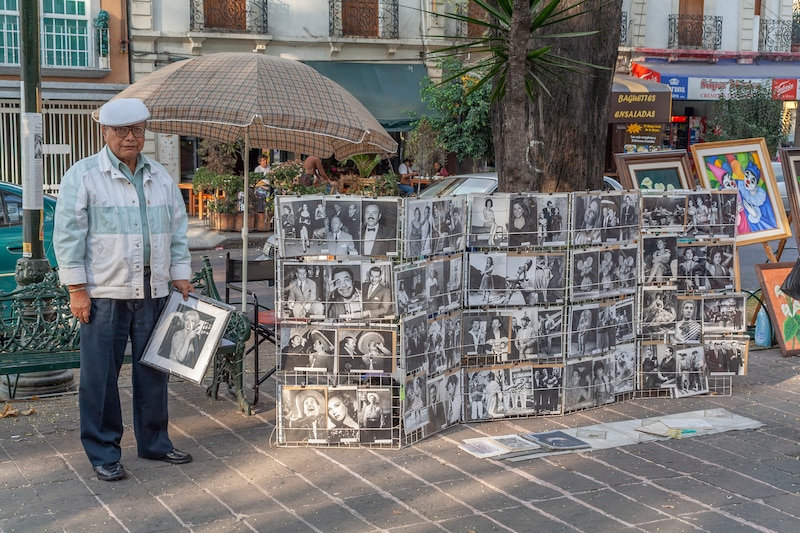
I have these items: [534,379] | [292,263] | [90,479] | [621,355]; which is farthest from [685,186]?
[90,479]

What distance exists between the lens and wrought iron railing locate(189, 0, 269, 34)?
22.9 metres

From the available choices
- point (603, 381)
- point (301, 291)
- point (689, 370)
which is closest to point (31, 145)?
point (301, 291)

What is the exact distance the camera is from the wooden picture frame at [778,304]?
326 inches

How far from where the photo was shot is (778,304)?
834 centimetres

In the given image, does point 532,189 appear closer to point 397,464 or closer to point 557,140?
point 557,140

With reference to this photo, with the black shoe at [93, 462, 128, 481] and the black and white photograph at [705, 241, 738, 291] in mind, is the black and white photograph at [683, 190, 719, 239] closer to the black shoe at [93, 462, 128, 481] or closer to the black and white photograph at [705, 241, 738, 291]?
the black and white photograph at [705, 241, 738, 291]

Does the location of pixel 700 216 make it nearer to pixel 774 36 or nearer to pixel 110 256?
pixel 110 256

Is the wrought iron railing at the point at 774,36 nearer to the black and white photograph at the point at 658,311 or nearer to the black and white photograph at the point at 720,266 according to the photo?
the black and white photograph at the point at 720,266

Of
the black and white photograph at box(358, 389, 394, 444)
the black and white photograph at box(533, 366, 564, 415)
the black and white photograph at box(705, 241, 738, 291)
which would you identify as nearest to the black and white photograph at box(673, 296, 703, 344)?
the black and white photograph at box(705, 241, 738, 291)

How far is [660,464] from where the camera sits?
5457 millimetres

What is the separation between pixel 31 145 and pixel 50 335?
1381mm

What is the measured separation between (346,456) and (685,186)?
387 centimetres

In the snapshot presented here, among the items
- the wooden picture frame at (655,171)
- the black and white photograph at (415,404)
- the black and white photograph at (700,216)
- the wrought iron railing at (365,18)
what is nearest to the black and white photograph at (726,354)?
the black and white photograph at (700,216)

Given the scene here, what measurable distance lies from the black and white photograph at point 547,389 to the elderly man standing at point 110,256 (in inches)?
97.3
